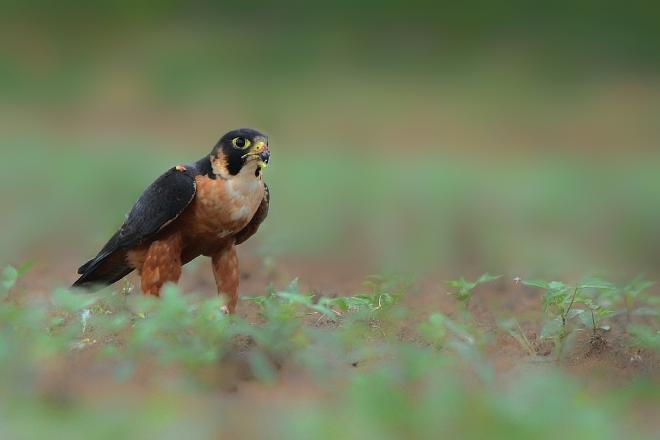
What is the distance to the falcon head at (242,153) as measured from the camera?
17.7ft

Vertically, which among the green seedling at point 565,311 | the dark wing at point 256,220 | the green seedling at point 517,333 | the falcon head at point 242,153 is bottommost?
the green seedling at point 517,333

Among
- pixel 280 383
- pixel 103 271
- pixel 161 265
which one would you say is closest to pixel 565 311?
pixel 280 383

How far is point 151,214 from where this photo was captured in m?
5.46

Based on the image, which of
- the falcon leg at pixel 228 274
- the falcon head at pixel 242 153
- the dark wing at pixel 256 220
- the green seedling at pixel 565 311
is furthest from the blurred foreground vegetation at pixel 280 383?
the dark wing at pixel 256 220

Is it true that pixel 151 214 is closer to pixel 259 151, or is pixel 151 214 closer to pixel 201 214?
pixel 201 214

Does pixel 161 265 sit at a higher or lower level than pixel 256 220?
lower

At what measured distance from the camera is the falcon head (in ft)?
17.7

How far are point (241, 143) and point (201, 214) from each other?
394 mm

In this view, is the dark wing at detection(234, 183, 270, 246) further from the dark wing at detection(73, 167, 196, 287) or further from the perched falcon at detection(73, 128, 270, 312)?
the dark wing at detection(73, 167, 196, 287)

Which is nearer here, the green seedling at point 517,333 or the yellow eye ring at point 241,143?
the green seedling at point 517,333

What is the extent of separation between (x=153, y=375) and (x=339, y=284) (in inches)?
115

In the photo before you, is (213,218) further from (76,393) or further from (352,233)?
(352,233)

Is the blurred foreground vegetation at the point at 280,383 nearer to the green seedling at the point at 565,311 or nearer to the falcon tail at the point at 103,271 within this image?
the green seedling at the point at 565,311

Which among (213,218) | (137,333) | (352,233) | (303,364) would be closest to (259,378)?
(303,364)
